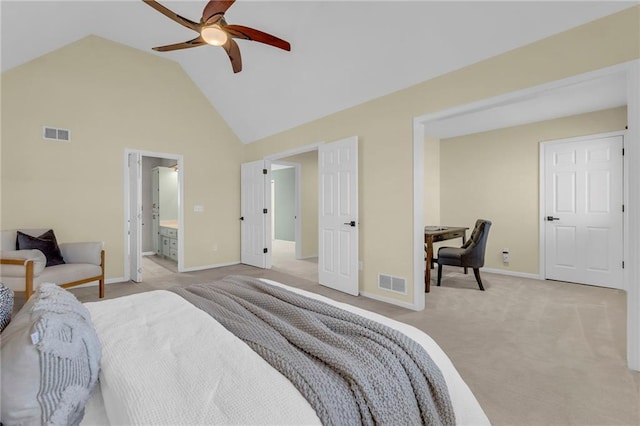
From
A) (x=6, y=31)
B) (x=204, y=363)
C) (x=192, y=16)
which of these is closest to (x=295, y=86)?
(x=192, y=16)

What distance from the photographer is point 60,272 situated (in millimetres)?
3262

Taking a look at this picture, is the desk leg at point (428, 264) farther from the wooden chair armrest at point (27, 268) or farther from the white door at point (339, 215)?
the wooden chair armrest at point (27, 268)

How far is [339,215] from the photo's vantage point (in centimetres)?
411

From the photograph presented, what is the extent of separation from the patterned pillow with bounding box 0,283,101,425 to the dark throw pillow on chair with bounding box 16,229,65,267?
10.8ft

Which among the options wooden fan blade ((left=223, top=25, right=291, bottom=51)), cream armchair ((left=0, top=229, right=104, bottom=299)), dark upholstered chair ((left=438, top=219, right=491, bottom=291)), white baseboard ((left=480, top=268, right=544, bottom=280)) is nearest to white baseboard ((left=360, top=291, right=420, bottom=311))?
dark upholstered chair ((left=438, top=219, right=491, bottom=291))

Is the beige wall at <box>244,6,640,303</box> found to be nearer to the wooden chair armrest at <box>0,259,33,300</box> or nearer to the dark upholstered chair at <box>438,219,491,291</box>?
the dark upholstered chair at <box>438,219,491,291</box>

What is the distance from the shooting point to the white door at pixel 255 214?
556 cm


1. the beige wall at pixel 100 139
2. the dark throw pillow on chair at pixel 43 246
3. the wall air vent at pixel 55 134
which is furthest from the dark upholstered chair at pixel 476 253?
the wall air vent at pixel 55 134

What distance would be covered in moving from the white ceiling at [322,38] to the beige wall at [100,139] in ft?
0.87

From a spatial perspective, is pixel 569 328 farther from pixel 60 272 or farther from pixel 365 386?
pixel 60 272

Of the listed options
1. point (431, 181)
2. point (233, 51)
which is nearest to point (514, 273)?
point (431, 181)

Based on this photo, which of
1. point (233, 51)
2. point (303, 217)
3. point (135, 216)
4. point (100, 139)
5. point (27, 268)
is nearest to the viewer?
point (233, 51)

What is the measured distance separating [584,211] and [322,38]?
171 inches

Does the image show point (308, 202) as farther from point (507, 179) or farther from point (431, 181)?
point (507, 179)
